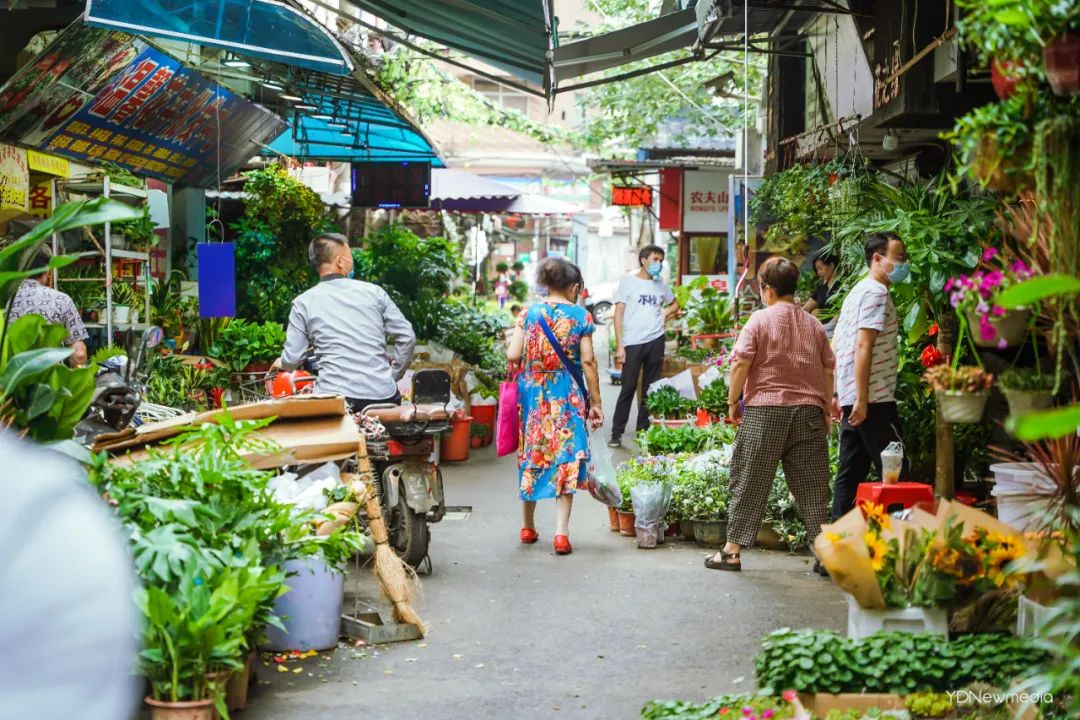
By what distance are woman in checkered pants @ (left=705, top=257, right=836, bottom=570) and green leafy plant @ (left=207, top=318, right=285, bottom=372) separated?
21.3 ft

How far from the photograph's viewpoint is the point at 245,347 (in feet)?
42.6

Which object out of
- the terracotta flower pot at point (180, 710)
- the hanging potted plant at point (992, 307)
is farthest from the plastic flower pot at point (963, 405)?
the terracotta flower pot at point (180, 710)

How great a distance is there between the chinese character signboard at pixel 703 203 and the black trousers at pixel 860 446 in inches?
575

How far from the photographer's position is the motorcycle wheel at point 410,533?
771 centimetres

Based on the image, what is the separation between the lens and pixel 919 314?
26.1ft

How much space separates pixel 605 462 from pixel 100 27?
4803 millimetres

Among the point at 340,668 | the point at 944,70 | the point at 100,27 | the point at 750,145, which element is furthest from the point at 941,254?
the point at 750,145

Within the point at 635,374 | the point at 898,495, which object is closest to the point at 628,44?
the point at 635,374

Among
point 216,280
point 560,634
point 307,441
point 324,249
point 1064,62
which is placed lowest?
point 560,634

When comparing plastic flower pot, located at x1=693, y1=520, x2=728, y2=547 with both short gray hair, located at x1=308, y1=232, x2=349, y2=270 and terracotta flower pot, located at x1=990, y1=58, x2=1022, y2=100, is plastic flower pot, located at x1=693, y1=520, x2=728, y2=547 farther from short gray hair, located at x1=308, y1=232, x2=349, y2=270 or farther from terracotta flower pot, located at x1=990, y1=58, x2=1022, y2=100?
terracotta flower pot, located at x1=990, y1=58, x2=1022, y2=100

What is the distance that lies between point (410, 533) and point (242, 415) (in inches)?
65.7

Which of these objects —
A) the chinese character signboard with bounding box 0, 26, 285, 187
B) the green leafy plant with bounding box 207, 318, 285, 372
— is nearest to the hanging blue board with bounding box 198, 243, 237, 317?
the green leafy plant with bounding box 207, 318, 285, 372

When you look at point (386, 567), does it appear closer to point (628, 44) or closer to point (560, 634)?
point (560, 634)

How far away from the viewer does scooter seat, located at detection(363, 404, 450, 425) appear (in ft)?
25.2
